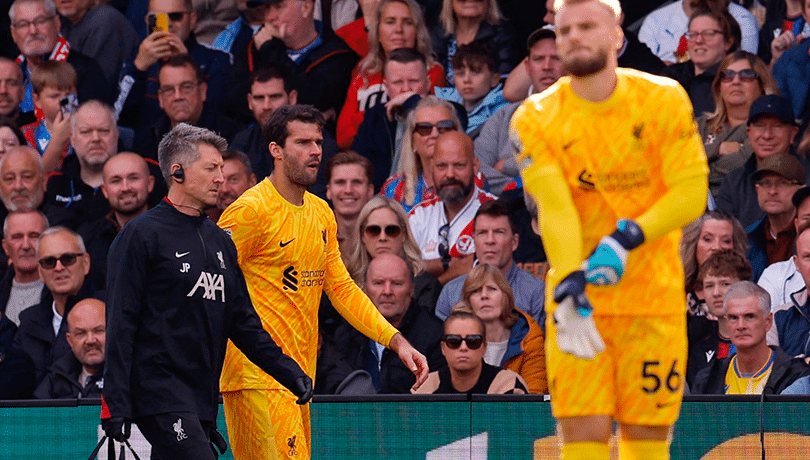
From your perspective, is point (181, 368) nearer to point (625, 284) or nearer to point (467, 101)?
point (625, 284)

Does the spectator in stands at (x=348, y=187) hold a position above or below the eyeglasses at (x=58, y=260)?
above

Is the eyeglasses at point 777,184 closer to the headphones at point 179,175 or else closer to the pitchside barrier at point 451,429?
the pitchside barrier at point 451,429

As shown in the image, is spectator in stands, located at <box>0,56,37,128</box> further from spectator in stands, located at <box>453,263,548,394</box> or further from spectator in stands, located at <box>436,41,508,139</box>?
spectator in stands, located at <box>453,263,548,394</box>

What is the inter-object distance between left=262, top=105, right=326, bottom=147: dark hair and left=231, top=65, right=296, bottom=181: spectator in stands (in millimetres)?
4274

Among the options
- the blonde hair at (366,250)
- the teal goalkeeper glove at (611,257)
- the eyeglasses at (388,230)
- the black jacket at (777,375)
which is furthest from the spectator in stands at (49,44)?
the teal goalkeeper glove at (611,257)

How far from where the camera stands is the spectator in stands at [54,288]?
35.9 ft

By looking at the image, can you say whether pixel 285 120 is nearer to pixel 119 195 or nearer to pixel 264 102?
pixel 119 195

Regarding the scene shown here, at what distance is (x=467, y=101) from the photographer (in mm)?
12242

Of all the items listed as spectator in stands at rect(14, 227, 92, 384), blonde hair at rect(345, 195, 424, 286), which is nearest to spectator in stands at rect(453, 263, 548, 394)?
blonde hair at rect(345, 195, 424, 286)

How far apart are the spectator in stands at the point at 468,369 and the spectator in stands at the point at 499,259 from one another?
972 mm

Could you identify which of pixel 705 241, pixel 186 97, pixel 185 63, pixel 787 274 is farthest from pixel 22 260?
pixel 787 274

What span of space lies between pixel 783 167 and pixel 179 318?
5.43 m

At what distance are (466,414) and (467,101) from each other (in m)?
4.41

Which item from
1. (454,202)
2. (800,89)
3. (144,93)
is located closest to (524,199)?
(454,202)
